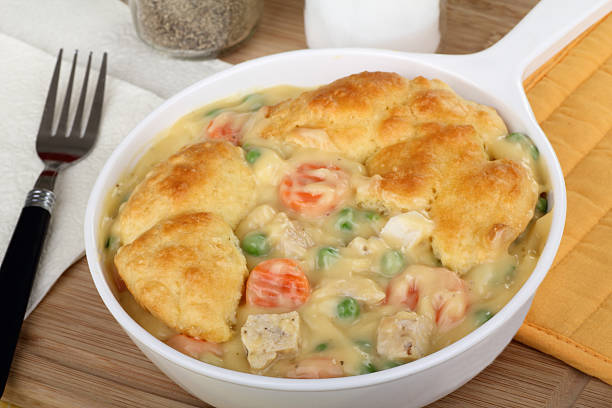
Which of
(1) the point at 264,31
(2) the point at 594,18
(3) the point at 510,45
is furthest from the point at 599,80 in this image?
(1) the point at 264,31

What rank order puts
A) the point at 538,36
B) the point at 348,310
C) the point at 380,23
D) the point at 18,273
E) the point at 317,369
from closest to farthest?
the point at 317,369, the point at 348,310, the point at 18,273, the point at 538,36, the point at 380,23

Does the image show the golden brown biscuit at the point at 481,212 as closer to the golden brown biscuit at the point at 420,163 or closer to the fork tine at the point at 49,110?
the golden brown biscuit at the point at 420,163

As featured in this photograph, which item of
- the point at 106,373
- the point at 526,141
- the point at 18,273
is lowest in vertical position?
the point at 106,373

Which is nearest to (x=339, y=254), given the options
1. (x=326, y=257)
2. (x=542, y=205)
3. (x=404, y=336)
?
(x=326, y=257)

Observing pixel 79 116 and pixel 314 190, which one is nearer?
pixel 314 190

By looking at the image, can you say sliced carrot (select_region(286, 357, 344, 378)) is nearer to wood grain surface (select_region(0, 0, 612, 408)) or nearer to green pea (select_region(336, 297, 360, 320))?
green pea (select_region(336, 297, 360, 320))

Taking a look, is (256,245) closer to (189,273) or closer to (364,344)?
(189,273)
